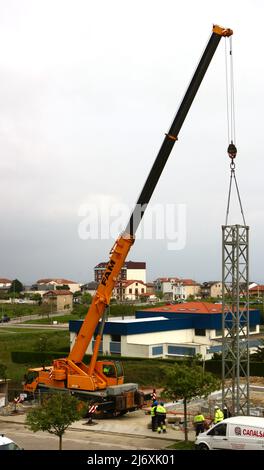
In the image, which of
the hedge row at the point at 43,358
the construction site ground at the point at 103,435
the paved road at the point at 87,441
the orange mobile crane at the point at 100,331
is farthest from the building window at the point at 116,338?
the paved road at the point at 87,441

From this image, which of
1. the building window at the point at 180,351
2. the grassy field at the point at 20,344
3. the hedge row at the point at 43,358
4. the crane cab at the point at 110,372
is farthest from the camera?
the building window at the point at 180,351

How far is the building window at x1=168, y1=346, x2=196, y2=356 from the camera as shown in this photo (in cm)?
4170

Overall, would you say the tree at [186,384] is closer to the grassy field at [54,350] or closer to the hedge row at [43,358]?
the grassy field at [54,350]

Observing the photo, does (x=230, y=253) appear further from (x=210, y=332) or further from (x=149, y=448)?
(x=210, y=332)

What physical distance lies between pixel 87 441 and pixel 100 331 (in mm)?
6158

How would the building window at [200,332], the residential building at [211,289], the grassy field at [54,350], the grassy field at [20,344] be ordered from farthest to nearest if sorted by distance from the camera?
the residential building at [211,289], the building window at [200,332], the grassy field at [20,344], the grassy field at [54,350]

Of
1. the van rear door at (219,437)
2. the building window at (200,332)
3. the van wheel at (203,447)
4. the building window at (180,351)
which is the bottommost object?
the van wheel at (203,447)

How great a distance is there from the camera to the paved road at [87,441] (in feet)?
63.0

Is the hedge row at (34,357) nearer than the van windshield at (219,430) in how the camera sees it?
No

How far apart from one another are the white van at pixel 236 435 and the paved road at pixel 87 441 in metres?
2.36

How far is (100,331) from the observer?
2555cm

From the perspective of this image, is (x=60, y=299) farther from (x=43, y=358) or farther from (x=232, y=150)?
(x=232, y=150)

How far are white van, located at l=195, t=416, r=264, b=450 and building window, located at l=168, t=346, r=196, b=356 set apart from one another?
23.9 metres

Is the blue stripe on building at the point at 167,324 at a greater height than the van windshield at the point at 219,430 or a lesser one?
greater
